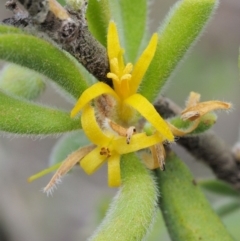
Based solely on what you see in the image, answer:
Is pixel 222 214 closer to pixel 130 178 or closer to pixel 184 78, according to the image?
pixel 130 178

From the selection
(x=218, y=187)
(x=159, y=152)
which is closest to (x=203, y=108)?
(x=159, y=152)

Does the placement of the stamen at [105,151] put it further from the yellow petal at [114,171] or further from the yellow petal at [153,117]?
the yellow petal at [153,117]

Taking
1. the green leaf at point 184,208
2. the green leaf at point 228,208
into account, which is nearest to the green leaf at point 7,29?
the green leaf at point 184,208

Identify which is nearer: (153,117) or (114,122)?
(153,117)

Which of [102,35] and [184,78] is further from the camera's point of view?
[184,78]

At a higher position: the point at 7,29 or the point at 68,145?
the point at 7,29

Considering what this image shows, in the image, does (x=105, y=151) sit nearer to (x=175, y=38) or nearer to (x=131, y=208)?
(x=131, y=208)

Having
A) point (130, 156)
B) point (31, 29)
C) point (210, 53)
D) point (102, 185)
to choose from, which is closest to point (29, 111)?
point (31, 29)

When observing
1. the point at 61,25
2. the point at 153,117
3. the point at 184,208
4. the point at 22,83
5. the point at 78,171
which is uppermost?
the point at 61,25
